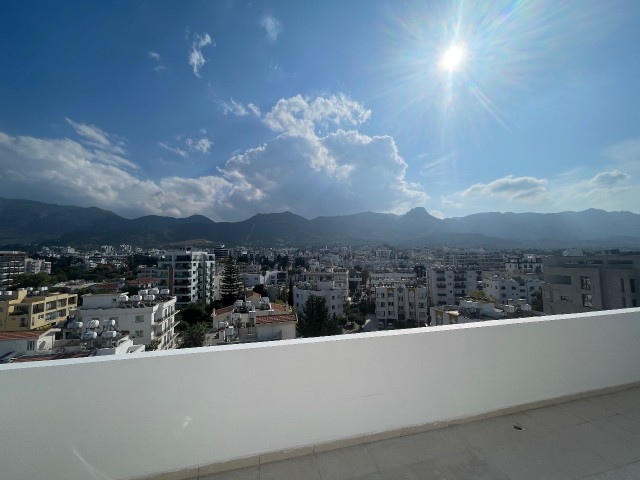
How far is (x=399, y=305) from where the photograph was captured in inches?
784

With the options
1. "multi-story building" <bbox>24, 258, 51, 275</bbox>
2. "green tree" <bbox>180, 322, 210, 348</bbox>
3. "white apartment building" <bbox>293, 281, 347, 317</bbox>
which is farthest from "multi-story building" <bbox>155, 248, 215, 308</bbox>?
"multi-story building" <bbox>24, 258, 51, 275</bbox>

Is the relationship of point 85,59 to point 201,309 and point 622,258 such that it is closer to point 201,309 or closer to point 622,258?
point 201,309

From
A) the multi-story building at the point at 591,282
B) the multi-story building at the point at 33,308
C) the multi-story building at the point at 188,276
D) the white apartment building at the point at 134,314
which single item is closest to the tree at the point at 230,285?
the multi-story building at the point at 188,276

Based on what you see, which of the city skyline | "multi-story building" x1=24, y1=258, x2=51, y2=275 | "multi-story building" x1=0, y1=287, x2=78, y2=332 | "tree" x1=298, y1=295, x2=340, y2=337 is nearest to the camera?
the city skyline

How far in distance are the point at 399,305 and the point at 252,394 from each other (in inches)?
788

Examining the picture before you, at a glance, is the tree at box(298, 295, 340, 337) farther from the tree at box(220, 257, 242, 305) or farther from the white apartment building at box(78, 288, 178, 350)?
the white apartment building at box(78, 288, 178, 350)

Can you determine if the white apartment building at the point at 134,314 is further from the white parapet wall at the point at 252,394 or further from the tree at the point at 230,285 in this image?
the white parapet wall at the point at 252,394

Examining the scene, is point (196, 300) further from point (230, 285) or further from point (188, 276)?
point (230, 285)

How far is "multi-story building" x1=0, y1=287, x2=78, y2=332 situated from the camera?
8164mm

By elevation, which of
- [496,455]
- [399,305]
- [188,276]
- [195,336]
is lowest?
[399,305]

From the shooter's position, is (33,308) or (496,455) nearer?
(496,455)

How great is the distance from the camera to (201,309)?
49.6 feet

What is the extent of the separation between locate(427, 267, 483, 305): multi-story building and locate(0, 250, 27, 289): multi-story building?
2627 centimetres

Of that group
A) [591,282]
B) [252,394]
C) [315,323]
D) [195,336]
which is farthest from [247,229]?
[252,394]
